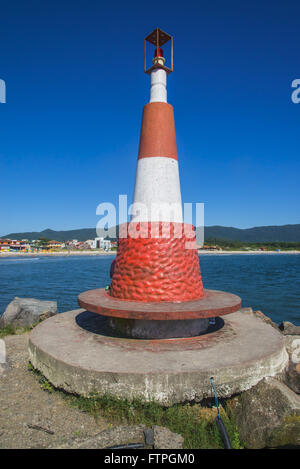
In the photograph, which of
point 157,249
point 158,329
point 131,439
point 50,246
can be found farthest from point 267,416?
point 50,246

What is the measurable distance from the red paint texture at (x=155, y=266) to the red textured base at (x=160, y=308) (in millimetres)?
235

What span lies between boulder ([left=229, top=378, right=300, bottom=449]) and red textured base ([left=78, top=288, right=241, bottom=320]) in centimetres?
146

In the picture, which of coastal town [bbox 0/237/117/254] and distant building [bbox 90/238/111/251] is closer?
coastal town [bbox 0/237/117/254]

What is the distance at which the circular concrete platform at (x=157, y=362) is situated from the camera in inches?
171

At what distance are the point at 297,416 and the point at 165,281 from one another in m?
3.14

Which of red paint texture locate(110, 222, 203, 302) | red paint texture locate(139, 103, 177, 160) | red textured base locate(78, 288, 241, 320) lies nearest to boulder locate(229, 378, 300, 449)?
red textured base locate(78, 288, 241, 320)

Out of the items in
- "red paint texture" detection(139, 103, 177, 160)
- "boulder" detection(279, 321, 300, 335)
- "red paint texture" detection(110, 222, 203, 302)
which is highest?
"red paint texture" detection(139, 103, 177, 160)

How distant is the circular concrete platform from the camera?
4.36 meters

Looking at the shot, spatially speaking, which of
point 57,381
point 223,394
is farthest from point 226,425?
point 57,381

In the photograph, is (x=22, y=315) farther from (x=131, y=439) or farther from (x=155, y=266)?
(x=131, y=439)

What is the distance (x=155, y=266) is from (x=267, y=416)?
3.19 m

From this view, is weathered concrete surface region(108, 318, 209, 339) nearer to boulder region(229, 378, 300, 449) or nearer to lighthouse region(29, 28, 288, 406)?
lighthouse region(29, 28, 288, 406)

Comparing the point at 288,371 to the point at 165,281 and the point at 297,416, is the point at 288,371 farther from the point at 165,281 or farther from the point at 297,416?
the point at 165,281

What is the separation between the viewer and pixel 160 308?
575cm
